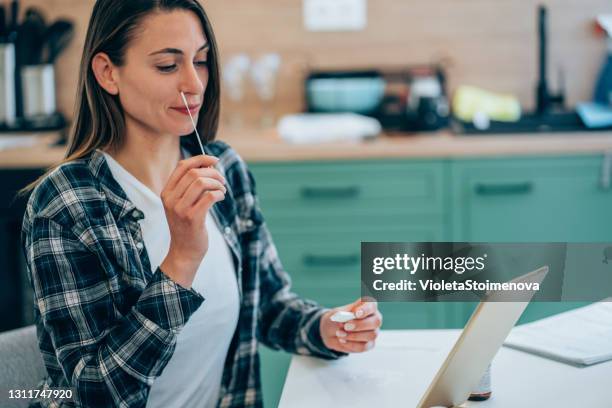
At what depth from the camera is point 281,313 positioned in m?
1.41

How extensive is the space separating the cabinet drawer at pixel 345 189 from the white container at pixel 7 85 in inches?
41.7

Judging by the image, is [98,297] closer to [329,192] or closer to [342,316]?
[342,316]

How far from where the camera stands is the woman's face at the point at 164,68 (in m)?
1.22

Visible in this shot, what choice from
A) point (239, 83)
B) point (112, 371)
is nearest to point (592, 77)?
point (239, 83)

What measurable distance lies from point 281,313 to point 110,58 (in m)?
0.52

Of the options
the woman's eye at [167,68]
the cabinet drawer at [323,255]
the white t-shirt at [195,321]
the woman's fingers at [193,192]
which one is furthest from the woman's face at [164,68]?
the cabinet drawer at [323,255]

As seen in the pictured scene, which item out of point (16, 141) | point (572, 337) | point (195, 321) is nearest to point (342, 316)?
point (195, 321)

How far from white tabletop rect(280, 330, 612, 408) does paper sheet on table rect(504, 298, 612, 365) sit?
2cm

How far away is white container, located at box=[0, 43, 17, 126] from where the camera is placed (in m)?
2.97

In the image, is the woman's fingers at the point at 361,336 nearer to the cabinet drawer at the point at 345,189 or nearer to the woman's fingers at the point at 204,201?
the woman's fingers at the point at 204,201

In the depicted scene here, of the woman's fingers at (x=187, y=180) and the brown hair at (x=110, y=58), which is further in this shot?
A: the brown hair at (x=110, y=58)

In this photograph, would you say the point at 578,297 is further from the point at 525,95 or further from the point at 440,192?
the point at 525,95

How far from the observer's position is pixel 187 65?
4.03ft

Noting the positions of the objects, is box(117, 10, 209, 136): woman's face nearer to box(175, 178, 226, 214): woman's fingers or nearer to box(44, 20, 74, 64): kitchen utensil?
box(175, 178, 226, 214): woman's fingers
